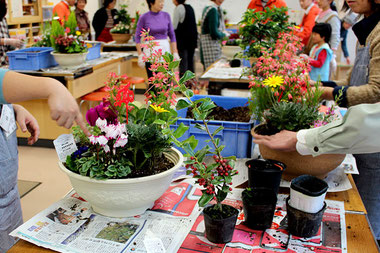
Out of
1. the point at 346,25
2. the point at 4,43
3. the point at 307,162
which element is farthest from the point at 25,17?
the point at 307,162

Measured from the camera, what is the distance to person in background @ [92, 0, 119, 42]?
627cm

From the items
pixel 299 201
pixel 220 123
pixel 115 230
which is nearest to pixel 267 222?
pixel 299 201

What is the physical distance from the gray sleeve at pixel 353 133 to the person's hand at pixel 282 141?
0.34 feet

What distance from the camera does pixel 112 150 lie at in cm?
113

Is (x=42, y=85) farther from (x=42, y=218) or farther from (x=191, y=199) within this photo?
(x=191, y=199)

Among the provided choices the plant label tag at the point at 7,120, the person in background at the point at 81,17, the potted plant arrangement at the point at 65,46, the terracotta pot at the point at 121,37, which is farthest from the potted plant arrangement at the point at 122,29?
the plant label tag at the point at 7,120

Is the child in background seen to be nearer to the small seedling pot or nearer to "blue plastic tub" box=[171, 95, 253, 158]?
"blue plastic tub" box=[171, 95, 253, 158]

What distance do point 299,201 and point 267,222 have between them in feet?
0.39

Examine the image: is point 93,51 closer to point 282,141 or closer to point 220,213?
point 282,141

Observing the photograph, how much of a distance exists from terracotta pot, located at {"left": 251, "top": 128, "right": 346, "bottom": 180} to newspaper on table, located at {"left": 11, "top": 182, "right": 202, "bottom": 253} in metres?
0.39

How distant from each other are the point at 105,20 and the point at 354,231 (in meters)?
5.92

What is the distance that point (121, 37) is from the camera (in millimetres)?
6055

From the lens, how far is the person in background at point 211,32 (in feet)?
17.6

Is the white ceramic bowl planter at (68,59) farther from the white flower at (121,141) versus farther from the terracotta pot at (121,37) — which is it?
the white flower at (121,141)
